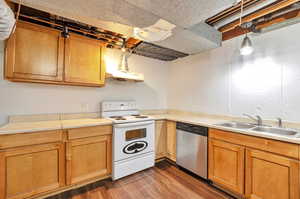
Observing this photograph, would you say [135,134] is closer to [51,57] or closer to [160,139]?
[160,139]

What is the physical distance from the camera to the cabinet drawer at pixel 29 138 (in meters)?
1.45

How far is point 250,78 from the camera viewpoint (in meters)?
2.12

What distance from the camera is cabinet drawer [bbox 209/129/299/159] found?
4.27 ft

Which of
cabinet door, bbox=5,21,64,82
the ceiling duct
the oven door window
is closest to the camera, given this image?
cabinet door, bbox=5,21,64,82

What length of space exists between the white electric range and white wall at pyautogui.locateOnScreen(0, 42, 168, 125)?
0.86ft

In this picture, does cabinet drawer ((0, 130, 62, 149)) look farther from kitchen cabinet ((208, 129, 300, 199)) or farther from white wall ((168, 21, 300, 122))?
white wall ((168, 21, 300, 122))

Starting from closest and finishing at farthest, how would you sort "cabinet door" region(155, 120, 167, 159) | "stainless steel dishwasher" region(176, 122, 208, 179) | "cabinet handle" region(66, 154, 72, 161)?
1. "cabinet handle" region(66, 154, 72, 161)
2. "stainless steel dishwasher" region(176, 122, 208, 179)
3. "cabinet door" region(155, 120, 167, 159)

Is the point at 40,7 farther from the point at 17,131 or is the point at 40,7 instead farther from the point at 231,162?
the point at 231,162

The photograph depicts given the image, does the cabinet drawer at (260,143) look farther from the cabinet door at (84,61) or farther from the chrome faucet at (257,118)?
the cabinet door at (84,61)

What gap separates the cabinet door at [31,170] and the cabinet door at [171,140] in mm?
1805

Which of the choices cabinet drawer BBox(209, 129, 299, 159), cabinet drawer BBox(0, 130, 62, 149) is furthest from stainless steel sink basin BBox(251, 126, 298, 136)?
cabinet drawer BBox(0, 130, 62, 149)

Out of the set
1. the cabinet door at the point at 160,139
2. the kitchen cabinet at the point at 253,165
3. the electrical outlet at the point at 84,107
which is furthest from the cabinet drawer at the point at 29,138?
the kitchen cabinet at the point at 253,165

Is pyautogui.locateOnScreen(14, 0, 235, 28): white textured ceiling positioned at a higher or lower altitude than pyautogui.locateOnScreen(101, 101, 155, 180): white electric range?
higher

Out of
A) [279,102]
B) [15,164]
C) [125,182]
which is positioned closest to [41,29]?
[15,164]
